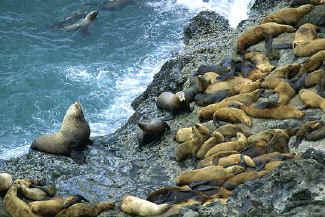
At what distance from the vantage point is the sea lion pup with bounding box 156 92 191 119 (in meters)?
9.60

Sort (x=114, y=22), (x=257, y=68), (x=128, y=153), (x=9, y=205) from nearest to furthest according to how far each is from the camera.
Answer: (x=9, y=205) → (x=128, y=153) → (x=257, y=68) → (x=114, y=22)

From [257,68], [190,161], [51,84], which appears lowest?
[51,84]

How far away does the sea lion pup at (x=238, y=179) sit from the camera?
677 centimetres

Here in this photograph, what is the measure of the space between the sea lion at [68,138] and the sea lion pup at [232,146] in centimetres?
230

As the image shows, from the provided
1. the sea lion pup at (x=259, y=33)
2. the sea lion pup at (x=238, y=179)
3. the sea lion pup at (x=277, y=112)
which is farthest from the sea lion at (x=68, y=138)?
the sea lion pup at (x=259, y=33)

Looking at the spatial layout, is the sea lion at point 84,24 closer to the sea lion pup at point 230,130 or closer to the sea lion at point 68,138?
the sea lion at point 68,138

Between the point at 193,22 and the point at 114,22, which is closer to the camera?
the point at 193,22

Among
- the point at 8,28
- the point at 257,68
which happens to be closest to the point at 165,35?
the point at 8,28

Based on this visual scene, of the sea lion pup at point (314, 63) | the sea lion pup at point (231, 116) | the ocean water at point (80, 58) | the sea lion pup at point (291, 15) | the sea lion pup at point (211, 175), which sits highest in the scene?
the sea lion pup at point (291, 15)

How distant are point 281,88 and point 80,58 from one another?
23.9 feet

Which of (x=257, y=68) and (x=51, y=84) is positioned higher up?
(x=257, y=68)

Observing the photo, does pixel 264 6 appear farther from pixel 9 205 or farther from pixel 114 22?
pixel 9 205

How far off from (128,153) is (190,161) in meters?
1.29

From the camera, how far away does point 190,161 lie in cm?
829
